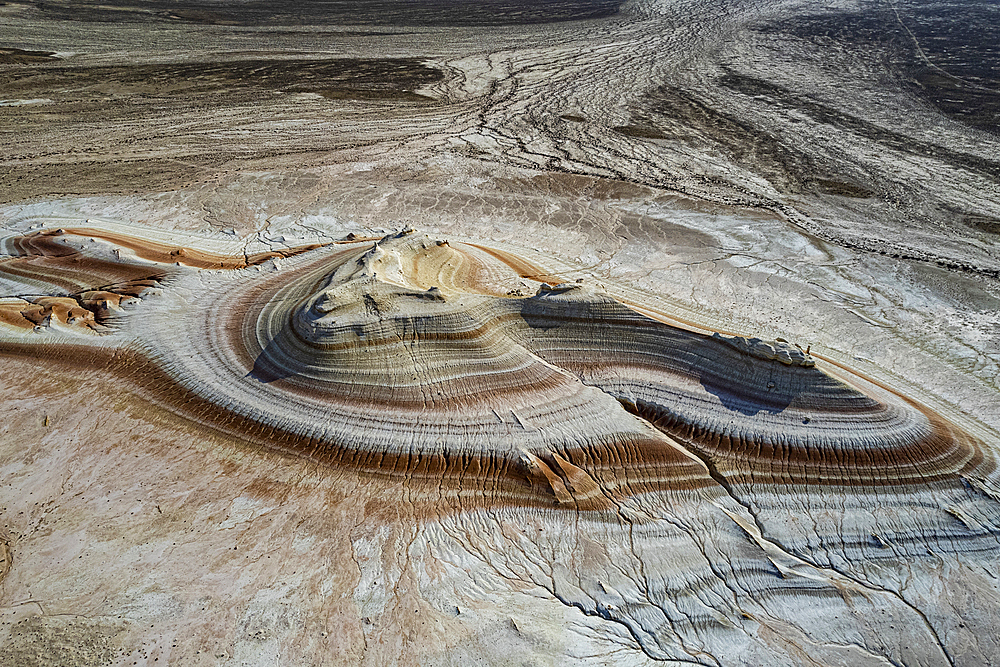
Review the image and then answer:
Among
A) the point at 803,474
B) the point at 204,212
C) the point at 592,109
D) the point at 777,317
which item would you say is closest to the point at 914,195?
the point at 777,317

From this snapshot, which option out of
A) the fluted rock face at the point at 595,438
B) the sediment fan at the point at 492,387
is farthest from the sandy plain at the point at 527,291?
the sediment fan at the point at 492,387

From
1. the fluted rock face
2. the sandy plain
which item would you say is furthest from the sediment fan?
the sandy plain

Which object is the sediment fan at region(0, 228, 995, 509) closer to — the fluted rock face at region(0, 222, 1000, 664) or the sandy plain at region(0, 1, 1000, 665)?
the fluted rock face at region(0, 222, 1000, 664)

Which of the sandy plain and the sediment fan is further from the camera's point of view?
the sediment fan

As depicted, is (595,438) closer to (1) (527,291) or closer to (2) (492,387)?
(2) (492,387)

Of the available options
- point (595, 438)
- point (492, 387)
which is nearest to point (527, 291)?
point (492, 387)

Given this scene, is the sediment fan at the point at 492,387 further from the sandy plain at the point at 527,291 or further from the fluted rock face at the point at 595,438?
the sandy plain at the point at 527,291

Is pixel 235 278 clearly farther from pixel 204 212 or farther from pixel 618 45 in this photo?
pixel 618 45
